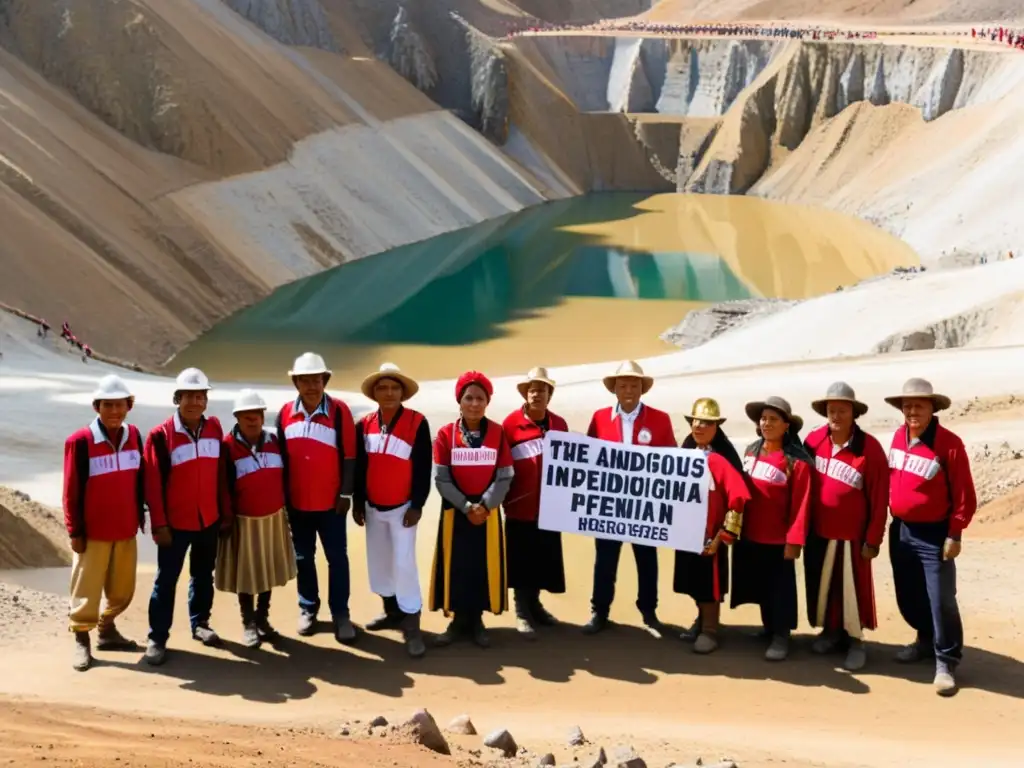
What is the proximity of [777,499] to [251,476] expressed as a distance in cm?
356

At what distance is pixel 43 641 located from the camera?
358 inches

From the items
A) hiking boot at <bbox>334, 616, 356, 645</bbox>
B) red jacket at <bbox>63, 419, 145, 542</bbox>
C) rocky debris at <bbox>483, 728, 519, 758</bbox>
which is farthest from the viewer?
hiking boot at <bbox>334, 616, 356, 645</bbox>

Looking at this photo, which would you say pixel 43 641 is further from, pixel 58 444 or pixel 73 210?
pixel 73 210

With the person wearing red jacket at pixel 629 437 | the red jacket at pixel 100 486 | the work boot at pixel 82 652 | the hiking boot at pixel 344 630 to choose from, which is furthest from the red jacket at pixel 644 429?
the work boot at pixel 82 652

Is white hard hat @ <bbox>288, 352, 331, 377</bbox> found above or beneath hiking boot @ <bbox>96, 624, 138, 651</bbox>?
above

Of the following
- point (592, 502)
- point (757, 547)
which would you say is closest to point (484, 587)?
point (592, 502)

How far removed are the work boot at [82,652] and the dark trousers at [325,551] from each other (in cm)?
151

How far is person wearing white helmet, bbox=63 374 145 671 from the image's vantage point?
8469 mm

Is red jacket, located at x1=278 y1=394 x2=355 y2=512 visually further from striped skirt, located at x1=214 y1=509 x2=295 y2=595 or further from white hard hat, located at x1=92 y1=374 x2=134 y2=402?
white hard hat, located at x1=92 y1=374 x2=134 y2=402

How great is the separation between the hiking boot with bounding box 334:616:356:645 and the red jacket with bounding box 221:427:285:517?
969 millimetres

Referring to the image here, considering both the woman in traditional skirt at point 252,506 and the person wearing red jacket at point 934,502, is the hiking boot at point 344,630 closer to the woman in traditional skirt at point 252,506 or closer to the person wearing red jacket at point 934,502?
the woman in traditional skirt at point 252,506

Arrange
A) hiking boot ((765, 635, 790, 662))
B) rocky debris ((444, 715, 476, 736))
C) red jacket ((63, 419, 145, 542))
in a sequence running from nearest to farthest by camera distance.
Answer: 1. rocky debris ((444, 715, 476, 736))
2. red jacket ((63, 419, 145, 542))
3. hiking boot ((765, 635, 790, 662))

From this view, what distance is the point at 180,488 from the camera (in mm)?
8688

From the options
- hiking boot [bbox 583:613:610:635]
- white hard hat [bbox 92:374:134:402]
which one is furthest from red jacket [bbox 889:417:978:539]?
white hard hat [bbox 92:374:134:402]
